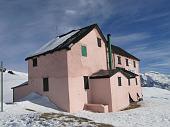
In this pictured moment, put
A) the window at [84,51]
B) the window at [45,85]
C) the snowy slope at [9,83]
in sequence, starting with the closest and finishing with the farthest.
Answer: the window at [45,85]
the window at [84,51]
the snowy slope at [9,83]

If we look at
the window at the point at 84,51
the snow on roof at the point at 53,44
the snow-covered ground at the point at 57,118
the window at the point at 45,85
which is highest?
the snow on roof at the point at 53,44

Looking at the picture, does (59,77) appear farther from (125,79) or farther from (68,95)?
(125,79)

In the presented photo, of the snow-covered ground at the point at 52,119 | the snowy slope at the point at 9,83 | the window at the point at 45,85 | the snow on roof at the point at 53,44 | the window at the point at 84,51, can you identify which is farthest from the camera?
the snowy slope at the point at 9,83

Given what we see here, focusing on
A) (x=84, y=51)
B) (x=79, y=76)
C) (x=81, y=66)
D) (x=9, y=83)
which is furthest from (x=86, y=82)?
(x=9, y=83)

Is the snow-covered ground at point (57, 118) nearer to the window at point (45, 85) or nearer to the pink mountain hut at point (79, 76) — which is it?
the window at point (45, 85)

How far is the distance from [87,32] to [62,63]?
5.53 m

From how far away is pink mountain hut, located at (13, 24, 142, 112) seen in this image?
91.6ft

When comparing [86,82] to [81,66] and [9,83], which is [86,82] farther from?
[9,83]

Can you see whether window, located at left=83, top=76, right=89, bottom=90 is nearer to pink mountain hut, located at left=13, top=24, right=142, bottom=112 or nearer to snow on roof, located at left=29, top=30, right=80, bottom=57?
pink mountain hut, located at left=13, top=24, right=142, bottom=112

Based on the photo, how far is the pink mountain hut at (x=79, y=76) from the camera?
2792cm

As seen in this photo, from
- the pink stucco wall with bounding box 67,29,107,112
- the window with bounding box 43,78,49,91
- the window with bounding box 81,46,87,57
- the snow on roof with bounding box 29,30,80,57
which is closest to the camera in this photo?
the pink stucco wall with bounding box 67,29,107,112

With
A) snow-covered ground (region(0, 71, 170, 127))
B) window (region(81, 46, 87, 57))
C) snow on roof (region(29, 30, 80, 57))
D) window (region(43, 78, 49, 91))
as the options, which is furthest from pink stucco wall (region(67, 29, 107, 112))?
window (region(43, 78, 49, 91))

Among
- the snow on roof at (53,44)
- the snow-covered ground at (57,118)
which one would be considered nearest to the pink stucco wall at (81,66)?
the snow-covered ground at (57,118)

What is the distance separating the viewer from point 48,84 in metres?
29.7
